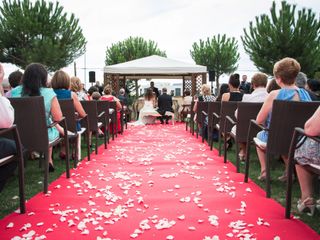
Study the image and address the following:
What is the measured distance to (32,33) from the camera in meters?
29.1

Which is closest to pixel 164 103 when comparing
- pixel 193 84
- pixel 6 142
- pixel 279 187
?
pixel 193 84

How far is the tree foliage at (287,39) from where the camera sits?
26.7 m

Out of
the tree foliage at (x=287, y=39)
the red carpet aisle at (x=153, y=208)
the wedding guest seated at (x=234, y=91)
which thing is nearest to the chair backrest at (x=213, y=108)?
the wedding guest seated at (x=234, y=91)

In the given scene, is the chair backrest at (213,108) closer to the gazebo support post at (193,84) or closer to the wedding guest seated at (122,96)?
the wedding guest seated at (122,96)

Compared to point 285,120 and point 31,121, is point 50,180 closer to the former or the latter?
point 31,121

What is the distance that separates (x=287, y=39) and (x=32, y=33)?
17736 mm

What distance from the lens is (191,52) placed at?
47.9m

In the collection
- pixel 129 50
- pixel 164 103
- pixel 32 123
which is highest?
pixel 129 50

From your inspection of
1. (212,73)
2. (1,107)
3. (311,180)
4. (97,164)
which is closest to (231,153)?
(97,164)

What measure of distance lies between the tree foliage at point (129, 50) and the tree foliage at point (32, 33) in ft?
44.0

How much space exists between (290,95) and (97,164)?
9.67 feet

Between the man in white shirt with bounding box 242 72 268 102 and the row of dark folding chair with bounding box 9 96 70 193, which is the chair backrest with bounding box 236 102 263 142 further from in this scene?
the row of dark folding chair with bounding box 9 96 70 193

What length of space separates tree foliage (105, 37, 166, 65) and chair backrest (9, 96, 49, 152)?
1574 inches

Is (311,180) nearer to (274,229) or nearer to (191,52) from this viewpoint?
(274,229)
